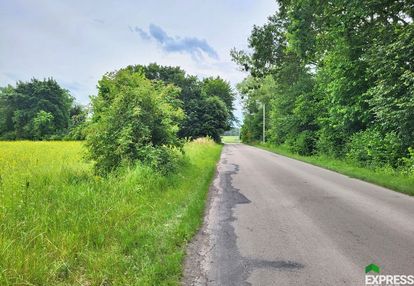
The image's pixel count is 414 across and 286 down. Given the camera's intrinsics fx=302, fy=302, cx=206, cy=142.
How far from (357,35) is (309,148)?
12.2 meters

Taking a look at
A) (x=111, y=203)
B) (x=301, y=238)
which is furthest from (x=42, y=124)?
(x=301, y=238)

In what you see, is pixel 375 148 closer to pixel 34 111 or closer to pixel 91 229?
pixel 91 229

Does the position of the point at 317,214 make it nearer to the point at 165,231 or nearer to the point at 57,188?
the point at 165,231

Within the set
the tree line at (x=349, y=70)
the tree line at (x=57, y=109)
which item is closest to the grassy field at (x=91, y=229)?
the tree line at (x=349, y=70)

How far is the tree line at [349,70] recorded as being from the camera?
11.4 metres

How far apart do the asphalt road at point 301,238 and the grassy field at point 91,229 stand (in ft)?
1.64

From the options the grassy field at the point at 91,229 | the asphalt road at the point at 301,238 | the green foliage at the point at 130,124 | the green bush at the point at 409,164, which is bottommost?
the asphalt road at the point at 301,238

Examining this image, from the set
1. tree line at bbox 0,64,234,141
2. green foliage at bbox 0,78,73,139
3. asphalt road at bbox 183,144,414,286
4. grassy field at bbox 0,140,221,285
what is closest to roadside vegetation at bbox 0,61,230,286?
grassy field at bbox 0,140,221,285

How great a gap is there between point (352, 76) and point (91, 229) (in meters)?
16.2

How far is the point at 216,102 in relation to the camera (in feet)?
184

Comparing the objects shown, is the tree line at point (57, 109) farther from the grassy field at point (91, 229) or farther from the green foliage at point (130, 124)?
the grassy field at point (91, 229)

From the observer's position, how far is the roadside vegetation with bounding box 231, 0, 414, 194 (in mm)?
11320

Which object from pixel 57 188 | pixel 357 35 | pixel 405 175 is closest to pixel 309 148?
pixel 357 35

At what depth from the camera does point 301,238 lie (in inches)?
209
